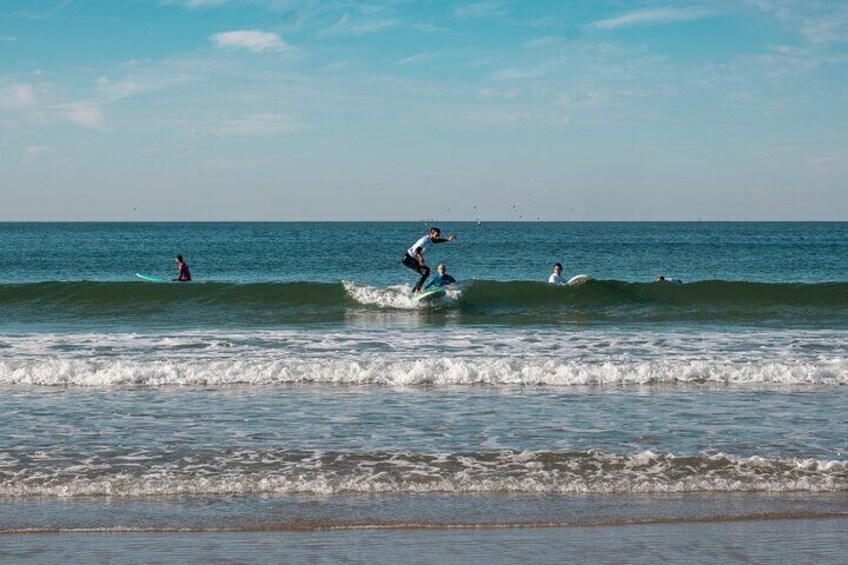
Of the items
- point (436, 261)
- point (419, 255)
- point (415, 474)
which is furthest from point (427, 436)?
point (436, 261)

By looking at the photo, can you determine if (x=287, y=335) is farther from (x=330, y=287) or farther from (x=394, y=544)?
(x=394, y=544)

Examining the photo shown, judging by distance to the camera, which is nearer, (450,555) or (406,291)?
(450,555)

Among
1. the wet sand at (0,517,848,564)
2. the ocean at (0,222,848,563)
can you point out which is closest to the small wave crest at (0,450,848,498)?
the ocean at (0,222,848,563)

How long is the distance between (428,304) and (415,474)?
18529 millimetres

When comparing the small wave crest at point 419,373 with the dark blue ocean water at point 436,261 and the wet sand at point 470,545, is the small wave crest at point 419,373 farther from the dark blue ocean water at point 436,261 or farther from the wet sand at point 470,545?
the dark blue ocean water at point 436,261

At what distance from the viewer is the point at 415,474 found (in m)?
8.96

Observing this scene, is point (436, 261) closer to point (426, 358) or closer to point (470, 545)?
point (426, 358)

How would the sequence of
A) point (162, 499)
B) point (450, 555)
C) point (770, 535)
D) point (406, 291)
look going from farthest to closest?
point (406, 291) < point (162, 499) < point (770, 535) < point (450, 555)

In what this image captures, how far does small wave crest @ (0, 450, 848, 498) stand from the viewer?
8578 millimetres

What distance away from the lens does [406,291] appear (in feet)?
93.9

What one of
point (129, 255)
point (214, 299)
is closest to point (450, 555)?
point (214, 299)

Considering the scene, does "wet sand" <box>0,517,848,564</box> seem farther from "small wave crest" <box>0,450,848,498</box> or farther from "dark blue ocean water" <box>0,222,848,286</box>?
"dark blue ocean water" <box>0,222,848,286</box>

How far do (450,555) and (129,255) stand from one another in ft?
224

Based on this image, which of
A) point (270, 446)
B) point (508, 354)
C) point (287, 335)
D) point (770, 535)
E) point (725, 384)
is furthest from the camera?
point (287, 335)
